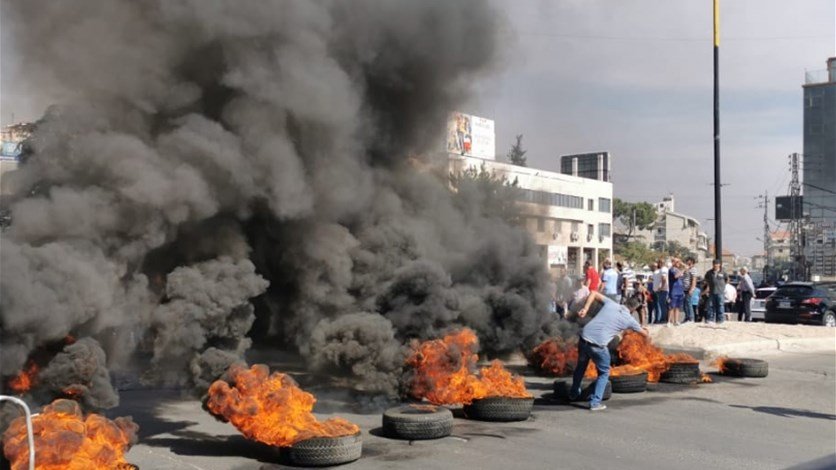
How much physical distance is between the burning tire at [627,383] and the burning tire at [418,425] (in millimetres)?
3682

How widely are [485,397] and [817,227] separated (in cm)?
6224

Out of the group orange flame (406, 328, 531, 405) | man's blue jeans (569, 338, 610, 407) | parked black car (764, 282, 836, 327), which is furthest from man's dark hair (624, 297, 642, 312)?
orange flame (406, 328, 531, 405)

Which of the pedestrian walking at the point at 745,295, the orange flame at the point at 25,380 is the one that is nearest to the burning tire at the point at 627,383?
the orange flame at the point at 25,380

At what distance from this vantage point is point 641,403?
32.4ft

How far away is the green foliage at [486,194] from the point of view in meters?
13.8

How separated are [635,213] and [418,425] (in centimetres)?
9813

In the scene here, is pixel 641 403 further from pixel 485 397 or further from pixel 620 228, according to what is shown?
pixel 620 228

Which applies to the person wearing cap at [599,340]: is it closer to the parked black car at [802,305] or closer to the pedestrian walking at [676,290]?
the pedestrian walking at [676,290]

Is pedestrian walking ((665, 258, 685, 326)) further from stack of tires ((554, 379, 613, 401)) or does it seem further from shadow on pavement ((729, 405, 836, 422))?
stack of tires ((554, 379, 613, 401))

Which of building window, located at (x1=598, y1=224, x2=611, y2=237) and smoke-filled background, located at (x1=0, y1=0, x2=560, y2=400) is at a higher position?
building window, located at (x1=598, y1=224, x2=611, y2=237)

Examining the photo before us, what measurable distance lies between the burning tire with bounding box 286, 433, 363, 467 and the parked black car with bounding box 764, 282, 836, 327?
61.7ft

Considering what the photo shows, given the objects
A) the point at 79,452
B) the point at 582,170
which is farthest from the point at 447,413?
the point at 582,170

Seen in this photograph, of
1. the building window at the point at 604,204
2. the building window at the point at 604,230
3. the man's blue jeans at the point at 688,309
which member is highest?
the building window at the point at 604,204

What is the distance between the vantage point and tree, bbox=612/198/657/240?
102000mm
